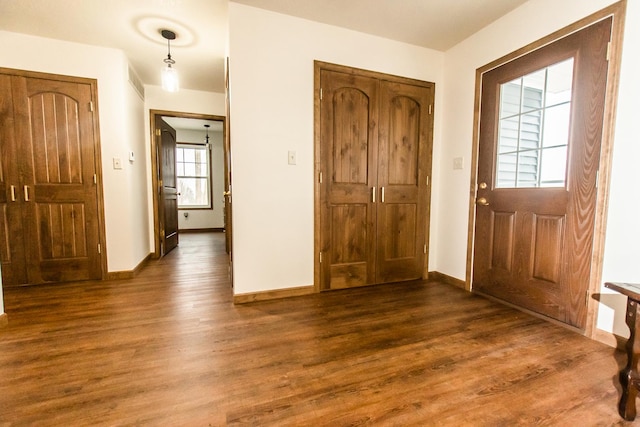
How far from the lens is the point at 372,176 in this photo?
2832 mm

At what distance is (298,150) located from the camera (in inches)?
101

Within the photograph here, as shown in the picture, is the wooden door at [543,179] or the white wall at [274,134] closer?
the wooden door at [543,179]

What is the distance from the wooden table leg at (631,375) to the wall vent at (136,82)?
4.66m

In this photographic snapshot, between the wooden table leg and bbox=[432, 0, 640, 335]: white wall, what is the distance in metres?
0.74

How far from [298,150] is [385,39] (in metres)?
1.44

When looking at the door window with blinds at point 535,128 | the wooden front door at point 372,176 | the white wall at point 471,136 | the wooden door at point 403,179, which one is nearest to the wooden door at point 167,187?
the wooden front door at point 372,176

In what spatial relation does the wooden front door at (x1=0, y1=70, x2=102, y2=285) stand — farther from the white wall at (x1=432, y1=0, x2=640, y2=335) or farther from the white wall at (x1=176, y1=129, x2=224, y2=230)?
the white wall at (x1=176, y1=129, x2=224, y2=230)

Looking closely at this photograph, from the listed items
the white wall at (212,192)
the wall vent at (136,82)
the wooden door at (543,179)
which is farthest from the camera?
the white wall at (212,192)

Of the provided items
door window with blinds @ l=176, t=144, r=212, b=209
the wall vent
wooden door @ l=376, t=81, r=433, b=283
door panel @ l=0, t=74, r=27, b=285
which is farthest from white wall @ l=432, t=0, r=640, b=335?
door window with blinds @ l=176, t=144, r=212, b=209

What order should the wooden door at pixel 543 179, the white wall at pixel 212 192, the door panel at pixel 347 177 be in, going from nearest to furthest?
1. the wooden door at pixel 543 179
2. the door panel at pixel 347 177
3. the white wall at pixel 212 192

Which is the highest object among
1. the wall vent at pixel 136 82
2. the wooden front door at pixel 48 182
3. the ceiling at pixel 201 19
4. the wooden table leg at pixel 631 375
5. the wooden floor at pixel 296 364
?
the ceiling at pixel 201 19

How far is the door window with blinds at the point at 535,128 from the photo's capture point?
204 cm

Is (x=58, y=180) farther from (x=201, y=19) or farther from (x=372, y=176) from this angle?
(x=372, y=176)

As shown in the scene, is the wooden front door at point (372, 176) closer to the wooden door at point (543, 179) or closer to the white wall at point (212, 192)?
the wooden door at point (543, 179)
